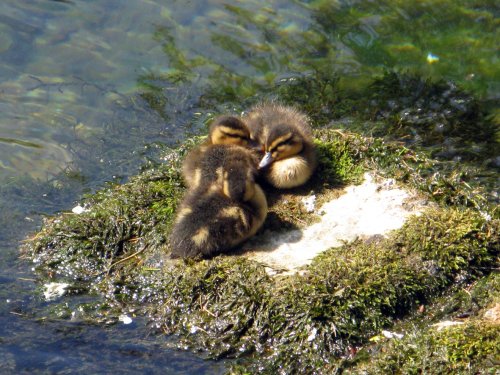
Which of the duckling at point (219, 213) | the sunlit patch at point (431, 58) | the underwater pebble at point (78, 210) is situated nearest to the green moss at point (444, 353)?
the duckling at point (219, 213)

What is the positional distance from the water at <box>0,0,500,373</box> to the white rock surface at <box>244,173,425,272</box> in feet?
7.49

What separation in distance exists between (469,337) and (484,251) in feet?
3.46

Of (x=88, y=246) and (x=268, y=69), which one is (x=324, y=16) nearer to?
(x=268, y=69)

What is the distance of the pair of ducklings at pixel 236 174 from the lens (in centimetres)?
584

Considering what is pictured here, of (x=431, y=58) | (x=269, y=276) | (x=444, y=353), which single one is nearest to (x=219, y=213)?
(x=269, y=276)

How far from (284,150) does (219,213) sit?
0.97m

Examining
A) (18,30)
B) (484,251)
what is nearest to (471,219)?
(484,251)

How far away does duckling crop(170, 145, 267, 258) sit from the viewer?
229 inches

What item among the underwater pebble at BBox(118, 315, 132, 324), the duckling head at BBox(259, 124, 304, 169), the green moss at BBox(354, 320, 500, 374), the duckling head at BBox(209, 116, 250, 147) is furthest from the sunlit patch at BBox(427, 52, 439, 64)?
the underwater pebble at BBox(118, 315, 132, 324)

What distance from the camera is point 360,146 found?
22.9 feet

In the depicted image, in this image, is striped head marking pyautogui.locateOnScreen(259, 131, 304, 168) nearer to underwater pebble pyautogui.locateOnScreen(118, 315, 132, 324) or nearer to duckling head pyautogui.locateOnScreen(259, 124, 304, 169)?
duckling head pyautogui.locateOnScreen(259, 124, 304, 169)

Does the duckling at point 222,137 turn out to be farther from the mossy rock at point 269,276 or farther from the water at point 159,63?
the water at point 159,63

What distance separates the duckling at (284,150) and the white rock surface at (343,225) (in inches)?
15.1

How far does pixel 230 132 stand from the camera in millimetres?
6473
